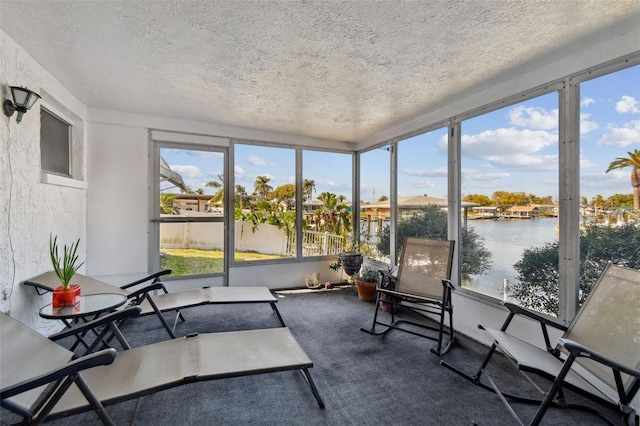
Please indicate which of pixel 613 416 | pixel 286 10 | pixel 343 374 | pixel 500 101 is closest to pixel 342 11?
pixel 286 10

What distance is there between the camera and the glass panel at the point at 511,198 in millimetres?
2672

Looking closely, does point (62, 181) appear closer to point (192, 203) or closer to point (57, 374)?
point (192, 203)

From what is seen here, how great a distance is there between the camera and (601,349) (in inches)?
74.2

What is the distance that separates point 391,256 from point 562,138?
2.74 m

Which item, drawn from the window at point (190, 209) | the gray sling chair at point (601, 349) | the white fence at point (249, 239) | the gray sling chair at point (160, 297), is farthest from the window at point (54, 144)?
the gray sling chair at point (601, 349)

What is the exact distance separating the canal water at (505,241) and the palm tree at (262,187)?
10.7ft

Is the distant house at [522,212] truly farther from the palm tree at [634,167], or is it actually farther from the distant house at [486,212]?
the palm tree at [634,167]

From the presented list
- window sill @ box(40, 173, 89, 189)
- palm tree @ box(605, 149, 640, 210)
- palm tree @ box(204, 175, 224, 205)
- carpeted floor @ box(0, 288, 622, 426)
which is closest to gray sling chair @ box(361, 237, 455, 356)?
carpeted floor @ box(0, 288, 622, 426)

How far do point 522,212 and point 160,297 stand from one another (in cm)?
400

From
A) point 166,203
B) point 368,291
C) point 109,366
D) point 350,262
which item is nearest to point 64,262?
point 109,366

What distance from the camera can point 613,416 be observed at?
2.01m

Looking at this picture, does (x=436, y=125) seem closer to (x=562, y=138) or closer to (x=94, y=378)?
(x=562, y=138)

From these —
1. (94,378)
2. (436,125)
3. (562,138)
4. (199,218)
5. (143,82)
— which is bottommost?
(94,378)

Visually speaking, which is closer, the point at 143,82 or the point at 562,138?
the point at 562,138
